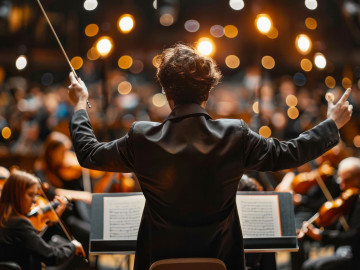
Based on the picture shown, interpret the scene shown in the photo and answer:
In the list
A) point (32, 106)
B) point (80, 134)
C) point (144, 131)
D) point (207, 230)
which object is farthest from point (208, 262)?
point (32, 106)

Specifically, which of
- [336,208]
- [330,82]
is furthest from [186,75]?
[330,82]

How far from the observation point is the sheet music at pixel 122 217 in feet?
8.73

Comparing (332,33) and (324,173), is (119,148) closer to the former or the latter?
(324,173)

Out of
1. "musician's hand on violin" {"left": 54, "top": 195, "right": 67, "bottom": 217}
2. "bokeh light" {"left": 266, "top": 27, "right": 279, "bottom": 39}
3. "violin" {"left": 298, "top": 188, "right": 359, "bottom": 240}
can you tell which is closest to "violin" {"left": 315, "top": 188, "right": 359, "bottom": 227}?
"violin" {"left": 298, "top": 188, "right": 359, "bottom": 240}

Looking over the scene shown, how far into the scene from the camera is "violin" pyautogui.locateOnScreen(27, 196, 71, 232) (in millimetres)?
3818

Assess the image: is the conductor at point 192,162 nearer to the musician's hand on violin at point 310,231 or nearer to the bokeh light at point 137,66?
the musician's hand on violin at point 310,231

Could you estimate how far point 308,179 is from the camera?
4.96 m

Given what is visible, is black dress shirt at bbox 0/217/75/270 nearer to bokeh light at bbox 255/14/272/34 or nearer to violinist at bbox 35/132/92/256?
violinist at bbox 35/132/92/256

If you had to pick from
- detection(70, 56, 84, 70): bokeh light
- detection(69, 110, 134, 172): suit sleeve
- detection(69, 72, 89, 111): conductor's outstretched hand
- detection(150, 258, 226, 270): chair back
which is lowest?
detection(150, 258, 226, 270): chair back

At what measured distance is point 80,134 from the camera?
177 cm

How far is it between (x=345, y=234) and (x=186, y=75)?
9.70 ft

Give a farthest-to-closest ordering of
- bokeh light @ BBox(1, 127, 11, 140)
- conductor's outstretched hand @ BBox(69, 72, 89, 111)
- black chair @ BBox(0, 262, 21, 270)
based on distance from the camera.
Result: bokeh light @ BBox(1, 127, 11, 140), black chair @ BBox(0, 262, 21, 270), conductor's outstretched hand @ BBox(69, 72, 89, 111)

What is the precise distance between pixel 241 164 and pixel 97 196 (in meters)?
1.32

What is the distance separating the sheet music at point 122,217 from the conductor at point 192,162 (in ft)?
3.32
